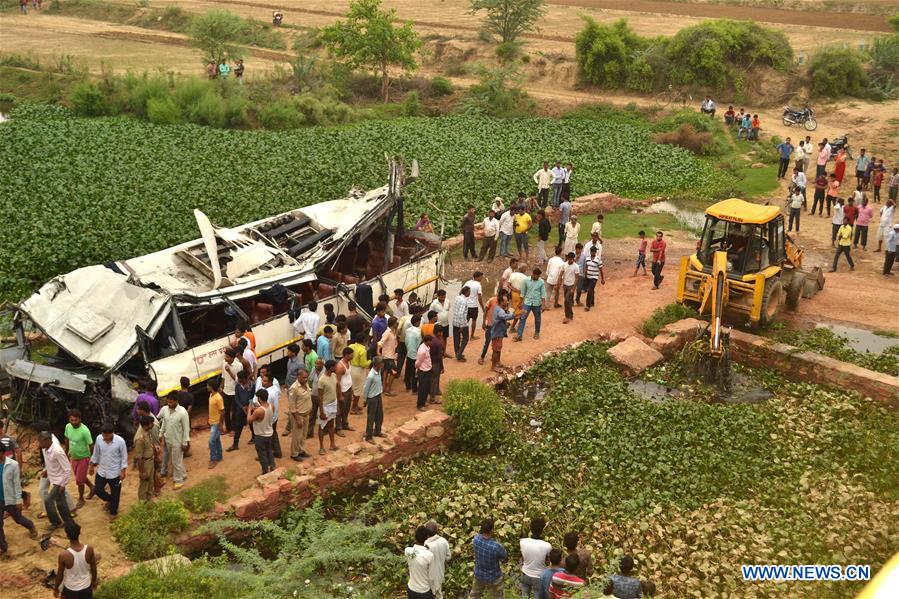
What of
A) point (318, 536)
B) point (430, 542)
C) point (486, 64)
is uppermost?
point (486, 64)

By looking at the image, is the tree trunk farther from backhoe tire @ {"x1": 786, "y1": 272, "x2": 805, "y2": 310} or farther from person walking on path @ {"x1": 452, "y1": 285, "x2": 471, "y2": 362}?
person walking on path @ {"x1": 452, "y1": 285, "x2": 471, "y2": 362}

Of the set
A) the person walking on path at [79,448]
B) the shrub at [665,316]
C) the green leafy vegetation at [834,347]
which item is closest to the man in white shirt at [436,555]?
the person walking on path at [79,448]

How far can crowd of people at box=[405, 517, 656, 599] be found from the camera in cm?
835

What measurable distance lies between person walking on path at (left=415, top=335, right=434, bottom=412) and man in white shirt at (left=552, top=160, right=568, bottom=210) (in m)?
10.7

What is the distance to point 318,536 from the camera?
10367 millimetres

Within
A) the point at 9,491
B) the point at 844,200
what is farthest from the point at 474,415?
the point at 844,200

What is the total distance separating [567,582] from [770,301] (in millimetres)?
9954

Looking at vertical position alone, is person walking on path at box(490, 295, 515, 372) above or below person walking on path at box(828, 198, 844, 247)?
below

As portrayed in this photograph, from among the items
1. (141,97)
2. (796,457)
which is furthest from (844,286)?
(141,97)

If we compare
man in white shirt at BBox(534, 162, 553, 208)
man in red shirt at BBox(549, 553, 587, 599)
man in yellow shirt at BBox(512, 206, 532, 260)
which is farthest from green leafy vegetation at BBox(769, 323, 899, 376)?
man in red shirt at BBox(549, 553, 587, 599)

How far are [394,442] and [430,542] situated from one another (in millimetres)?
3691

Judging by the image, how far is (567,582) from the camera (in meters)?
8.34

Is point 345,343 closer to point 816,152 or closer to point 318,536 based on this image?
point 318,536

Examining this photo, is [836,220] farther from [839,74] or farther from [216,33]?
→ [216,33]
